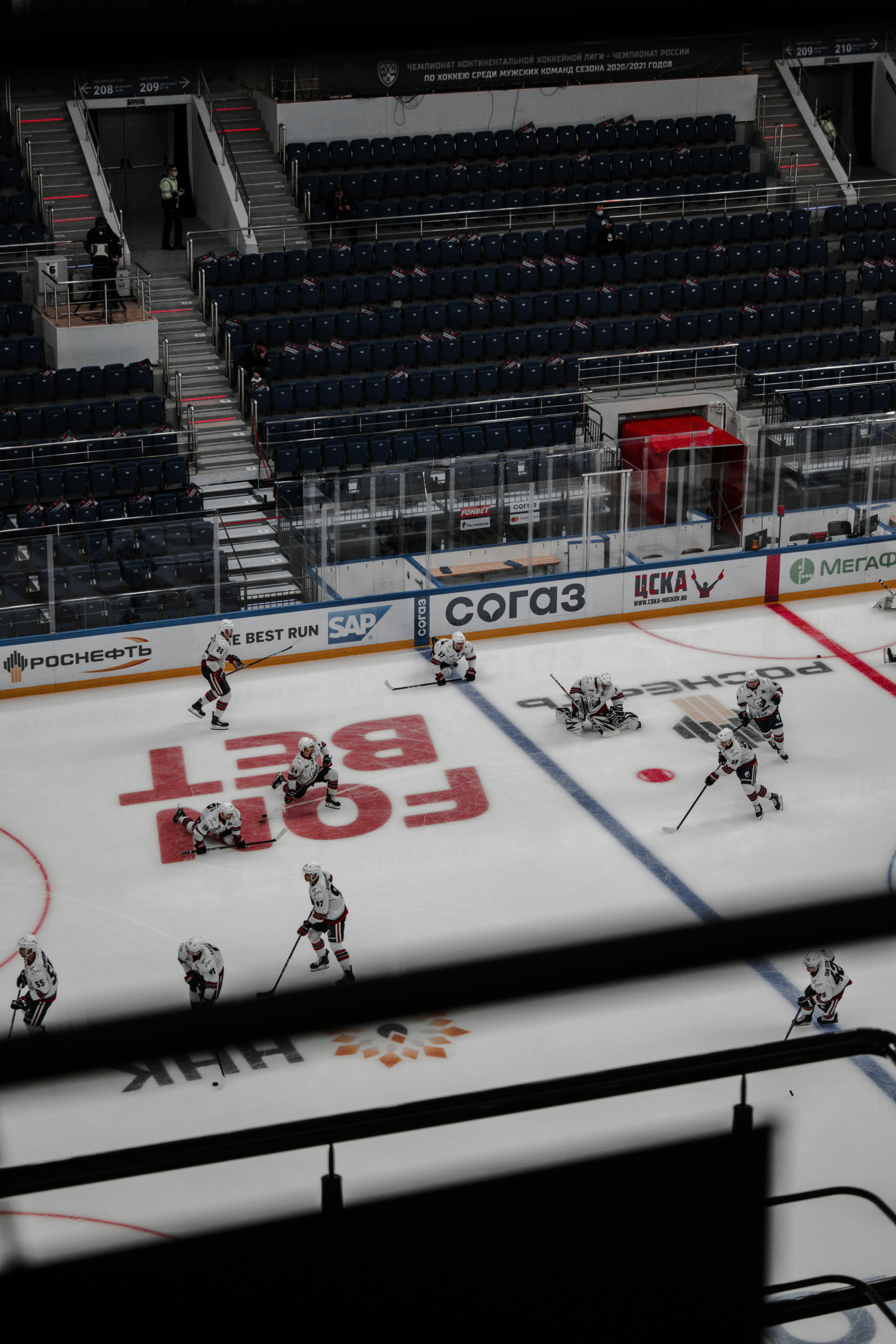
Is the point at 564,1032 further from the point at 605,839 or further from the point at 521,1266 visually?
the point at 521,1266

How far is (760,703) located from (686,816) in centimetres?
131

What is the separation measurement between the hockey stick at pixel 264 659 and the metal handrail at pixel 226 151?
9.01 metres

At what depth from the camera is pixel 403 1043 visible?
12352mm

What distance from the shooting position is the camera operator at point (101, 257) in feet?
75.5

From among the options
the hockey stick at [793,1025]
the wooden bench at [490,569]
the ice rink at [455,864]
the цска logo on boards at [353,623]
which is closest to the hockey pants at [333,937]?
the ice rink at [455,864]

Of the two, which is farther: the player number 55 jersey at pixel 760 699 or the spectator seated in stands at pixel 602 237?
the spectator seated in stands at pixel 602 237

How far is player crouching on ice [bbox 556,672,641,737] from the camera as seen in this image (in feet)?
56.9

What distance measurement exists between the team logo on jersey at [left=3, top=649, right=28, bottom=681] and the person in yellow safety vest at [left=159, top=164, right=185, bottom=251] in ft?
33.7

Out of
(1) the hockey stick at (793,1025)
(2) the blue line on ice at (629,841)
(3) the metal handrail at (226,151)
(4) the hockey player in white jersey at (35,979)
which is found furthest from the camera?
(3) the metal handrail at (226,151)

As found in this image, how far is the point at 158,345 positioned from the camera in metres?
23.7

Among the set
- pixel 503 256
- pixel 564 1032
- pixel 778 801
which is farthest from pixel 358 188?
pixel 564 1032

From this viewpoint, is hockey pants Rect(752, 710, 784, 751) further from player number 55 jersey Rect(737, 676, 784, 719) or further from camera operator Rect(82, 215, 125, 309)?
camera operator Rect(82, 215, 125, 309)

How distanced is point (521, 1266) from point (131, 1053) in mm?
494

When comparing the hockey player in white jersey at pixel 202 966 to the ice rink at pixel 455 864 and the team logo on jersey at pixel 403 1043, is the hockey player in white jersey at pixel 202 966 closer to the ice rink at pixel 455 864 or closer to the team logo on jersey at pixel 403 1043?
the ice rink at pixel 455 864
